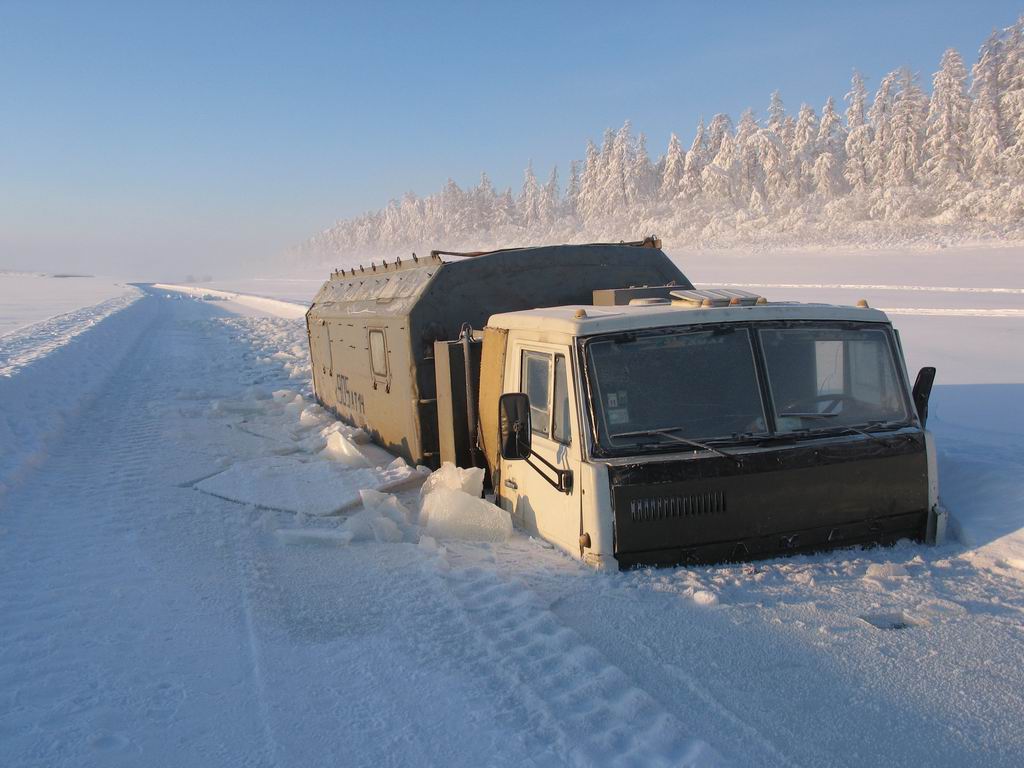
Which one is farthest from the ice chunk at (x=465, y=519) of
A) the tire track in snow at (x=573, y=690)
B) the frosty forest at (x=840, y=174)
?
the frosty forest at (x=840, y=174)

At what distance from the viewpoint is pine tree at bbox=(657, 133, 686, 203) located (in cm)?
7512

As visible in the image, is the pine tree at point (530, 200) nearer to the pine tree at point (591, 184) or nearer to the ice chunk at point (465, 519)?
the pine tree at point (591, 184)

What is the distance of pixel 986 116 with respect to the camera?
49938mm

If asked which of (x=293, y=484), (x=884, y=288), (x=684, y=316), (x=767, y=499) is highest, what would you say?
(x=684, y=316)

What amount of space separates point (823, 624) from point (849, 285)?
3227 cm

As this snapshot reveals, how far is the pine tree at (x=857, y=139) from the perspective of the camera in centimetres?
5959

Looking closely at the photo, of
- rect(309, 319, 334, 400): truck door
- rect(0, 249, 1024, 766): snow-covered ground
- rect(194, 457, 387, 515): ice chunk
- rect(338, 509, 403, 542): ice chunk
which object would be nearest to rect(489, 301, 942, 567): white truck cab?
rect(0, 249, 1024, 766): snow-covered ground

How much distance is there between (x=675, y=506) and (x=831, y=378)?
1533 mm

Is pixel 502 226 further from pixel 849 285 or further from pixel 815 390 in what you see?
pixel 815 390

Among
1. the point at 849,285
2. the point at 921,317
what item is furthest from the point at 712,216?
the point at 921,317

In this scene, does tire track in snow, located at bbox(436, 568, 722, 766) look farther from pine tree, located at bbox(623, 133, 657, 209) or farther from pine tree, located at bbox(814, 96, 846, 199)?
pine tree, located at bbox(623, 133, 657, 209)

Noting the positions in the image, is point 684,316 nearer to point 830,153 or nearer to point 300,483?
point 300,483

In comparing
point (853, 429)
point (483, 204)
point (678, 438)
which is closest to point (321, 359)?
point (678, 438)

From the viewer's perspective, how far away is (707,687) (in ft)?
11.9
